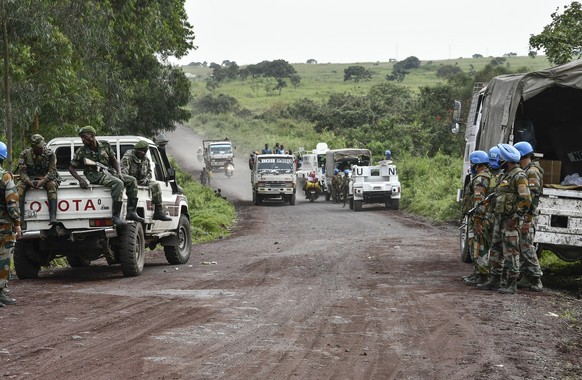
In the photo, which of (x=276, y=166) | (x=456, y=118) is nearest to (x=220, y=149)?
(x=276, y=166)

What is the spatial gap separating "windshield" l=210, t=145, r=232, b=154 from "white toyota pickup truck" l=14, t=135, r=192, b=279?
44.9m

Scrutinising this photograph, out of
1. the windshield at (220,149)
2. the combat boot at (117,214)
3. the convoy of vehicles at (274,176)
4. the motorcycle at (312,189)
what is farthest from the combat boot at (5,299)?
the windshield at (220,149)

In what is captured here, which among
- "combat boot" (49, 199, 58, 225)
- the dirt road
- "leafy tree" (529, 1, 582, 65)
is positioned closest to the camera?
the dirt road

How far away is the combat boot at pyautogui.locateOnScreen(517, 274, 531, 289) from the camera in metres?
12.6

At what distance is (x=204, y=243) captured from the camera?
22.0m

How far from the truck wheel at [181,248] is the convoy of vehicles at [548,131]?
198 inches

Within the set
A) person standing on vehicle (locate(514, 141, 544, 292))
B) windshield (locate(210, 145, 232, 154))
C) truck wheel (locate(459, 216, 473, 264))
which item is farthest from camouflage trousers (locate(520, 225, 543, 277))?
windshield (locate(210, 145, 232, 154))

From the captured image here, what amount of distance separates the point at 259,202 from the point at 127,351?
32.9 metres

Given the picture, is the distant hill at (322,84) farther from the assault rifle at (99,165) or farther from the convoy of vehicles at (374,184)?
the assault rifle at (99,165)

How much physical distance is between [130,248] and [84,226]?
0.91 meters

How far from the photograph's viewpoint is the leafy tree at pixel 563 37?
25.1 m

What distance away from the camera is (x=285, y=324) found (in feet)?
30.2

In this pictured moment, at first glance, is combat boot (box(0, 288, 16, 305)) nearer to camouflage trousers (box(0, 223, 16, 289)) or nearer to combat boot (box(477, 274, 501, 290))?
camouflage trousers (box(0, 223, 16, 289))

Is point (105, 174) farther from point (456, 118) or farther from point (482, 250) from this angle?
point (456, 118)
